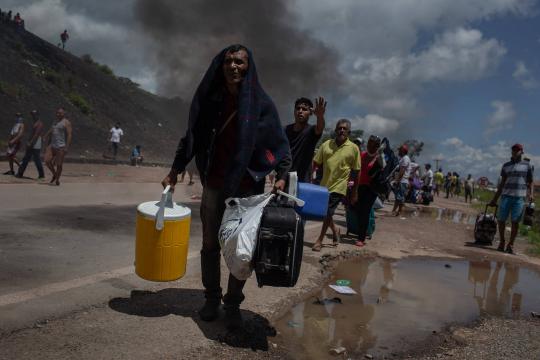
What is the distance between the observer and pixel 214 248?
3.17 m

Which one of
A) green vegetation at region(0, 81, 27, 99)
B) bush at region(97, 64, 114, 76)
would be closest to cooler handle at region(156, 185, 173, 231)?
green vegetation at region(0, 81, 27, 99)

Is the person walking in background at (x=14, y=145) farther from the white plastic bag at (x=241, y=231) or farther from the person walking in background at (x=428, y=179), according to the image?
the person walking in background at (x=428, y=179)

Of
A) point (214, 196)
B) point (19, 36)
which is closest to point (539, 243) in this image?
point (214, 196)

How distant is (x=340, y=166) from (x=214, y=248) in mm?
3255

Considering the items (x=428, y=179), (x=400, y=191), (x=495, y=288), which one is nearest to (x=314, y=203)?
(x=495, y=288)

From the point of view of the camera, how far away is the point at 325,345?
3182 millimetres

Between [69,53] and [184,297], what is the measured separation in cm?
4600

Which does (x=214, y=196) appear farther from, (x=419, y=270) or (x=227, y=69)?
(x=419, y=270)

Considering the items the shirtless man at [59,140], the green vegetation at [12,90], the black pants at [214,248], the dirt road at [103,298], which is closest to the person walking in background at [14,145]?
the shirtless man at [59,140]

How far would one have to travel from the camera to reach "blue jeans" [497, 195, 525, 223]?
25.3 feet

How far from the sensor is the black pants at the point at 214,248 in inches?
121

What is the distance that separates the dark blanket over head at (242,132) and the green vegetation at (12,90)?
29.6m

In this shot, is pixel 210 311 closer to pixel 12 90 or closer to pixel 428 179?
pixel 428 179

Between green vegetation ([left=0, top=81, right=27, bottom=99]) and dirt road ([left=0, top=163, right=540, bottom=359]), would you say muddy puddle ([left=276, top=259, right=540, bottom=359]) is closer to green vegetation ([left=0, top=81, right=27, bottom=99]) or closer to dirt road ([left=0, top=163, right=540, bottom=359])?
dirt road ([left=0, top=163, right=540, bottom=359])
